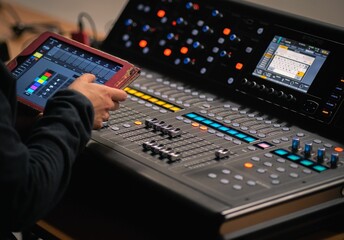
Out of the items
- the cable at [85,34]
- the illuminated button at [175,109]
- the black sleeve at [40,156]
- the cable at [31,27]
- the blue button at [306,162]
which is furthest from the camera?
the cable at [31,27]

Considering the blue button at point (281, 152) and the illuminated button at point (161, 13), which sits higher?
the illuminated button at point (161, 13)

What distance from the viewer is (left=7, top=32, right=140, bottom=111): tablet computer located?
1.41m

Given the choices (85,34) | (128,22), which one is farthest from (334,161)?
(85,34)

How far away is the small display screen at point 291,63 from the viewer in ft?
4.92

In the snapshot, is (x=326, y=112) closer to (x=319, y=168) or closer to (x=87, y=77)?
(x=319, y=168)

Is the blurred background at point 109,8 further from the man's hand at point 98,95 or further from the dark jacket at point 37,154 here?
the dark jacket at point 37,154

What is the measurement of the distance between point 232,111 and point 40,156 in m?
0.56

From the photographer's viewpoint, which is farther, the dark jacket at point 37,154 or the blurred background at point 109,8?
the blurred background at point 109,8

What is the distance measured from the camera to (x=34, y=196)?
3.59 ft

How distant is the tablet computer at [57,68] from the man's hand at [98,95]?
57 mm

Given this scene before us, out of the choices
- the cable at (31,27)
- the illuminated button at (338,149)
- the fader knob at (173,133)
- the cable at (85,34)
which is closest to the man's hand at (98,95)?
the fader knob at (173,133)

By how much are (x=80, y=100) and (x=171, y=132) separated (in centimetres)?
24

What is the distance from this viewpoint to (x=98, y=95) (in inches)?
50.8

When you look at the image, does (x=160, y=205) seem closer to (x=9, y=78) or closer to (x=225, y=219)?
(x=225, y=219)
